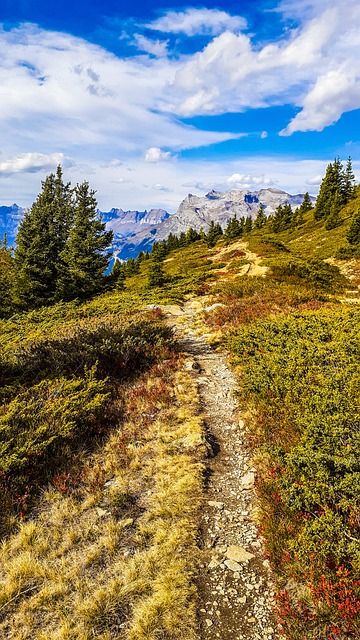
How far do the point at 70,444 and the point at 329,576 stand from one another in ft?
18.1

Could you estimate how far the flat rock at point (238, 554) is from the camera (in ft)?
15.8

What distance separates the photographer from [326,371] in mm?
7895

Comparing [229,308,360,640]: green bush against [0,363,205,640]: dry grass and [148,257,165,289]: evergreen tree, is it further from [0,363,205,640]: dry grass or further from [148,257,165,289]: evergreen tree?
[148,257,165,289]: evergreen tree

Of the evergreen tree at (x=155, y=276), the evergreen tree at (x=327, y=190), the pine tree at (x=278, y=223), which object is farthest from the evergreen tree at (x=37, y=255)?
the pine tree at (x=278, y=223)

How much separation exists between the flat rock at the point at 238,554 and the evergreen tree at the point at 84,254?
2540 centimetres

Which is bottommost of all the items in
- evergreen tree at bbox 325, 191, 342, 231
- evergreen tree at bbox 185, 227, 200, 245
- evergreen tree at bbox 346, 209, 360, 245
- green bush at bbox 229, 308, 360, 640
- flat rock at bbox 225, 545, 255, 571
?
flat rock at bbox 225, 545, 255, 571

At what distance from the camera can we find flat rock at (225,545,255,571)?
480 cm

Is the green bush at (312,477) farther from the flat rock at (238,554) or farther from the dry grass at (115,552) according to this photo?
the dry grass at (115,552)

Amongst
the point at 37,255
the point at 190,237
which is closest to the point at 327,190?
the point at 190,237

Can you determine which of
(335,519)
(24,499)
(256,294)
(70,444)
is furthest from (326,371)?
(256,294)

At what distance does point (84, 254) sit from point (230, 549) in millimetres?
26569

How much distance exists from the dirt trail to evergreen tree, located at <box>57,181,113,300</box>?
875 inches

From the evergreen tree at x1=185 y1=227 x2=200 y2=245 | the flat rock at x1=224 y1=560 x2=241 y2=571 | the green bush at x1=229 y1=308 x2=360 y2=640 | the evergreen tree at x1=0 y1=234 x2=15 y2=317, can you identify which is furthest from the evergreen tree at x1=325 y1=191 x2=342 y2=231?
the flat rock at x1=224 y1=560 x2=241 y2=571

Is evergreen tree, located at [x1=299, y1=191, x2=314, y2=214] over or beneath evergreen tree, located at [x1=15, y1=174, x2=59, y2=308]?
over
